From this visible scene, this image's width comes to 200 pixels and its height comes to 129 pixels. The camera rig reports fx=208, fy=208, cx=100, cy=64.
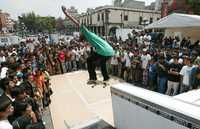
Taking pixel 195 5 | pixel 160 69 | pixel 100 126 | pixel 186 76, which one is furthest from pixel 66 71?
pixel 195 5

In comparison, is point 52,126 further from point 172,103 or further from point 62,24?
point 62,24

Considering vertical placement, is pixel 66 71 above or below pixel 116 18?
below

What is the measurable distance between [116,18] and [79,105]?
45.7 meters

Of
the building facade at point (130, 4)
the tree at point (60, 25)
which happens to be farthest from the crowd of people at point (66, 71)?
the tree at point (60, 25)

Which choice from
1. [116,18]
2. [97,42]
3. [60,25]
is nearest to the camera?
[97,42]

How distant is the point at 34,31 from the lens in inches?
2985

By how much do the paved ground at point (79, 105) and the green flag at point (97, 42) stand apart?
204 centimetres

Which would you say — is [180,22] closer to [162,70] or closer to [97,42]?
[162,70]

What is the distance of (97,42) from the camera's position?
6.44 m

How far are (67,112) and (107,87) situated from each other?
2948 mm

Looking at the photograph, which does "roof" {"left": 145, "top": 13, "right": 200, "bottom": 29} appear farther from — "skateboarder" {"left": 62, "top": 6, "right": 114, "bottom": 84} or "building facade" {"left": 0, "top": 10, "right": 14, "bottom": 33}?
"building facade" {"left": 0, "top": 10, "right": 14, "bottom": 33}

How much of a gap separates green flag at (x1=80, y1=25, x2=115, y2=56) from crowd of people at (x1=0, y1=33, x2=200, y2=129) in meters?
2.23

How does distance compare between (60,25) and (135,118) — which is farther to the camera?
(60,25)

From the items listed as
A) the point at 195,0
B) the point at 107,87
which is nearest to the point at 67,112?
the point at 107,87
